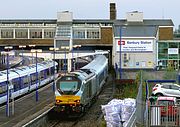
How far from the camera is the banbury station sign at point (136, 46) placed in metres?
68.4

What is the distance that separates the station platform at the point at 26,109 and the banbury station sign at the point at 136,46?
92.9 ft

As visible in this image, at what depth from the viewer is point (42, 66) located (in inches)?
1903

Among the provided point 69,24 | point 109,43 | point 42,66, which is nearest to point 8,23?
point 69,24

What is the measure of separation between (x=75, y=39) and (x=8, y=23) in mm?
14656

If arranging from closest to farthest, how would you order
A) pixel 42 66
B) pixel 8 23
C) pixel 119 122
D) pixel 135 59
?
pixel 119 122 < pixel 42 66 < pixel 135 59 < pixel 8 23

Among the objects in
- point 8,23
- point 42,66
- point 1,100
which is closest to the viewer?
point 1,100

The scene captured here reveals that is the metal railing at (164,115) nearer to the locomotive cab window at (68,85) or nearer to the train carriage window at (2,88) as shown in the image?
the locomotive cab window at (68,85)

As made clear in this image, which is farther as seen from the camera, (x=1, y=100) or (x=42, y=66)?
(x=42, y=66)

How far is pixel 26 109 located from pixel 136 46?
134ft

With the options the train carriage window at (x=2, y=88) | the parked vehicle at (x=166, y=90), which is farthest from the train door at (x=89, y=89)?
the train carriage window at (x=2, y=88)

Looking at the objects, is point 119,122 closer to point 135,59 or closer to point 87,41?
point 135,59

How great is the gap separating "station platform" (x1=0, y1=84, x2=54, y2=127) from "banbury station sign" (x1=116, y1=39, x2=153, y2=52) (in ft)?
92.9

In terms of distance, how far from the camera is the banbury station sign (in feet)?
225

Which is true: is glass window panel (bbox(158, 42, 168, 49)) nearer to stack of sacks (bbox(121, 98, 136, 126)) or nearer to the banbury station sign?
the banbury station sign
